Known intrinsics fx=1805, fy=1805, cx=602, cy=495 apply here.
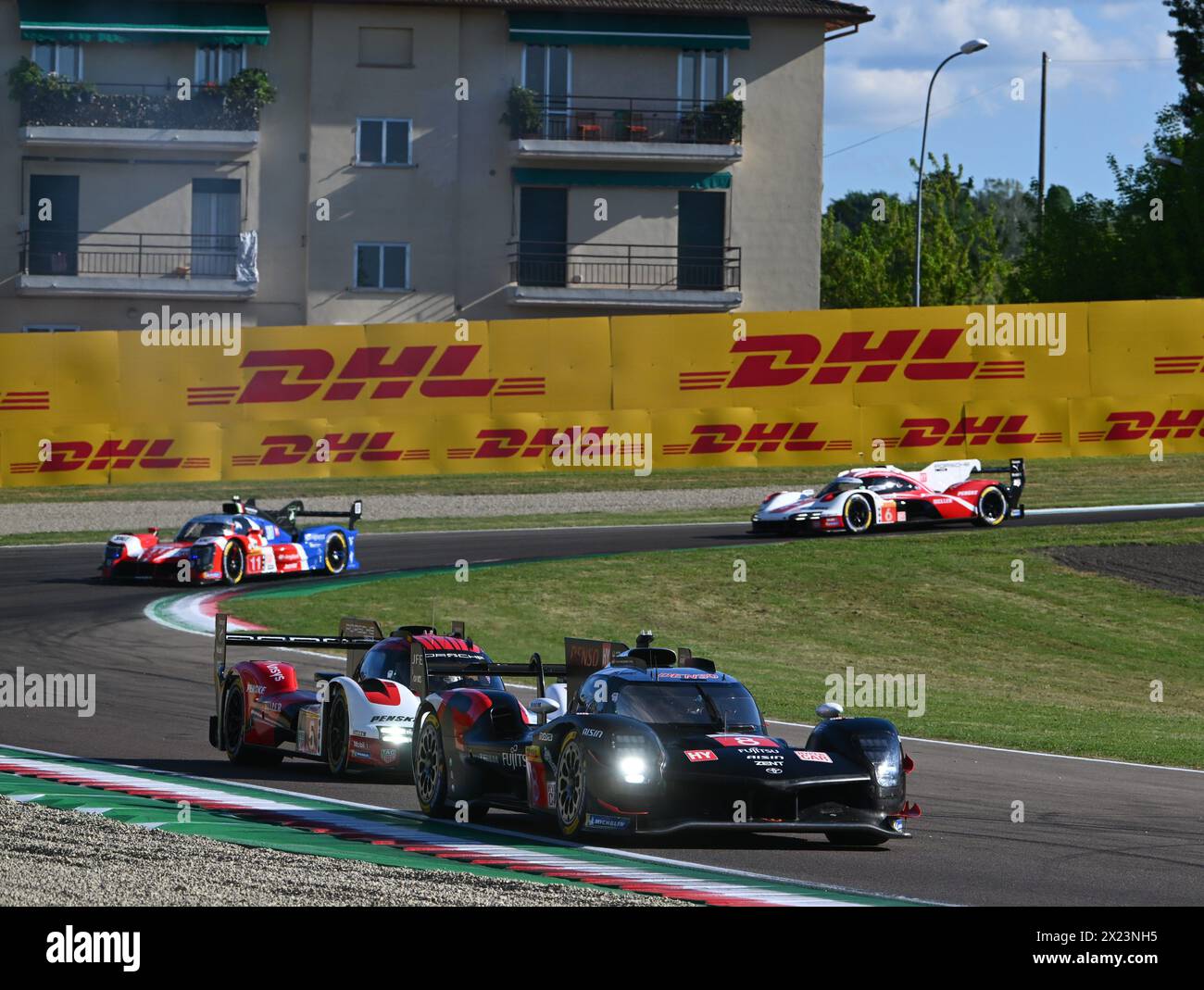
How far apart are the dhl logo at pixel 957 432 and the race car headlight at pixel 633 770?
90.4 ft

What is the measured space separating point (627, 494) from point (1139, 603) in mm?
13178

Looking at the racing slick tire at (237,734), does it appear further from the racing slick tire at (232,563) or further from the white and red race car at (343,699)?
the racing slick tire at (232,563)

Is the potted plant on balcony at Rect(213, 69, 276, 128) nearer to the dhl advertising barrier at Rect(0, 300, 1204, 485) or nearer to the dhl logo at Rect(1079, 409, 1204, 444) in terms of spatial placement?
→ the dhl advertising barrier at Rect(0, 300, 1204, 485)

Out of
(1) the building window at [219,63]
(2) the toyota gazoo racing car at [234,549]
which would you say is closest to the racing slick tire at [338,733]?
(2) the toyota gazoo racing car at [234,549]

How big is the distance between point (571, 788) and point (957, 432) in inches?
1087

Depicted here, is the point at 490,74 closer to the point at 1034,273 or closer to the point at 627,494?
the point at 627,494

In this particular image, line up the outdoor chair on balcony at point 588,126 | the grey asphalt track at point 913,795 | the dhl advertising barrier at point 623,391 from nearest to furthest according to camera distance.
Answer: the grey asphalt track at point 913,795
the dhl advertising barrier at point 623,391
the outdoor chair on balcony at point 588,126

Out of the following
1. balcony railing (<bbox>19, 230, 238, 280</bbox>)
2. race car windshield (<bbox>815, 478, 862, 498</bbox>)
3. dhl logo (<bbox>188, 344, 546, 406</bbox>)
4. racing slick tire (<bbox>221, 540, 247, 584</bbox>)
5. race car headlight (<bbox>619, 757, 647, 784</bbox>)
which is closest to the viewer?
race car headlight (<bbox>619, 757, 647, 784</bbox>)

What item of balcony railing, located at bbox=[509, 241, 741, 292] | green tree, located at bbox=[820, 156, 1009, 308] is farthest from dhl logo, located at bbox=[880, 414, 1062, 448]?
green tree, located at bbox=[820, 156, 1009, 308]

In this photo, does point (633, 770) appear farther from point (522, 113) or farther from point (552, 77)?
point (552, 77)

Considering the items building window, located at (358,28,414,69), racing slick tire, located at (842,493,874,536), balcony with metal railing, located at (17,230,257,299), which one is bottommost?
racing slick tire, located at (842,493,874,536)

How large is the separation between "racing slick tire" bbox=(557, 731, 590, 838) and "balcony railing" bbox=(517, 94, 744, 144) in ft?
126

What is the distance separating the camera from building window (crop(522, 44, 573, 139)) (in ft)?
155

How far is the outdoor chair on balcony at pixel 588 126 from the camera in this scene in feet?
154
